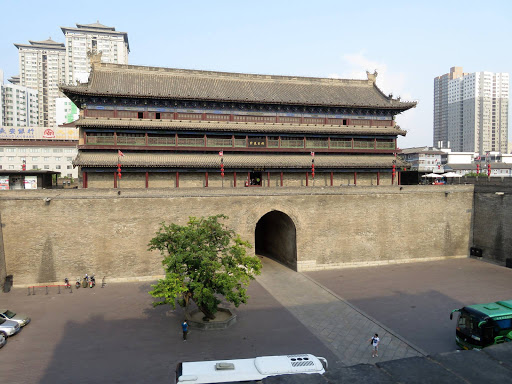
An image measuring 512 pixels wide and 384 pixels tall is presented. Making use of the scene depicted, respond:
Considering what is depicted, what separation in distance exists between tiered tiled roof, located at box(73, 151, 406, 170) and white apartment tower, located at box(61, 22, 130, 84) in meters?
92.8

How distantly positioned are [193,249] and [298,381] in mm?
14737

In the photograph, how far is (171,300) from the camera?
15.9m

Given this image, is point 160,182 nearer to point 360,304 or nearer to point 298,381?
point 360,304

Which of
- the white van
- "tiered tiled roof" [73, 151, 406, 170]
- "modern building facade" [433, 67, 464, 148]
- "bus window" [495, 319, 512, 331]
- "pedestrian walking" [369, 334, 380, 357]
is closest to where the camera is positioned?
the white van

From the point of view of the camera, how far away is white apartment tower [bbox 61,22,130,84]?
107688mm

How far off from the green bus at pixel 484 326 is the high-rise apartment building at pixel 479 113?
110m

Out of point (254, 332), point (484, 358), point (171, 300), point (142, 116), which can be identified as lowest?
point (254, 332)

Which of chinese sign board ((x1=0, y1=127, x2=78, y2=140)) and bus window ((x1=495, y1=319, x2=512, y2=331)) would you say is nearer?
bus window ((x1=495, y1=319, x2=512, y2=331))

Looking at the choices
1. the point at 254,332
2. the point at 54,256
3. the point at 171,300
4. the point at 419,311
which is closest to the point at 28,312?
the point at 54,256

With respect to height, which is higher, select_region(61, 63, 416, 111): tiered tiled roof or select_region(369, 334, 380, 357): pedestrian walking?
select_region(61, 63, 416, 111): tiered tiled roof

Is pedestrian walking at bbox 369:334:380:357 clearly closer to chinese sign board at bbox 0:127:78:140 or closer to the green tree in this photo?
the green tree

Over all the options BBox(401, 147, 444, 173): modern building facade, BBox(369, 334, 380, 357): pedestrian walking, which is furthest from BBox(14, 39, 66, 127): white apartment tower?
BBox(369, 334, 380, 357): pedestrian walking

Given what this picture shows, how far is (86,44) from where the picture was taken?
10881cm

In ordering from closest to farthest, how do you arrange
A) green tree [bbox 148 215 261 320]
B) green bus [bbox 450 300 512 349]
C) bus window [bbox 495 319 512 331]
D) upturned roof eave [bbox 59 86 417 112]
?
green bus [bbox 450 300 512 349] < bus window [bbox 495 319 512 331] < green tree [bbox 148 215 261 320] < upturned roof eave [bbox 59 86 417 112]
